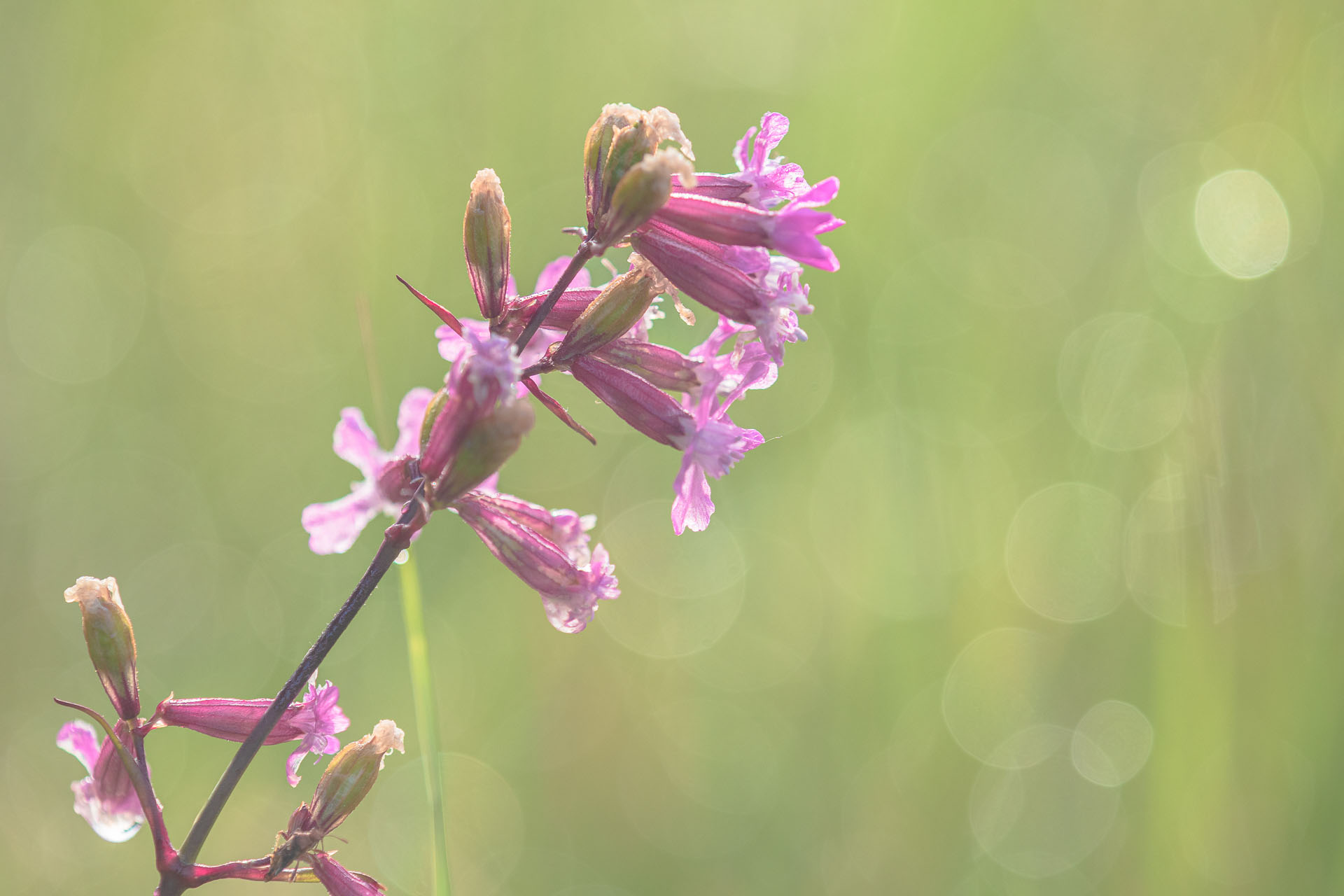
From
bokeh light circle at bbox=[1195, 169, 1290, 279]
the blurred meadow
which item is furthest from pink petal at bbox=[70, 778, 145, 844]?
bokeh light circle at bbox=[1195, 169, 1290, 279]

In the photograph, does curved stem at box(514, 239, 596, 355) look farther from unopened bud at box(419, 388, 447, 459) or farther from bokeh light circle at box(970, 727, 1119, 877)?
bokeh light circle at box(970, 727, 1119, 877)

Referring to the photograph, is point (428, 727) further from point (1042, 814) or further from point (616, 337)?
point (1042, 814)

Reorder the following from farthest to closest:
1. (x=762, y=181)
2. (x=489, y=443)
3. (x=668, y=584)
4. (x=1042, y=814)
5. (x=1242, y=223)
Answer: (x=668, y=584)
(x=1242, y=223)
(x=1042, y=814)
(x=762, y=181)
(x=489, y=443)

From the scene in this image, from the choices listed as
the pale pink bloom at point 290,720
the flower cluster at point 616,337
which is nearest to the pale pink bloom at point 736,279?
the flower cluster at point 616,337

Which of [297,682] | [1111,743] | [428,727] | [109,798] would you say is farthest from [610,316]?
[1111,743]

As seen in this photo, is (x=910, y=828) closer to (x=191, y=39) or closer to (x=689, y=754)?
(x=689, y=754)
